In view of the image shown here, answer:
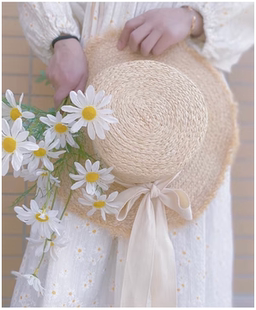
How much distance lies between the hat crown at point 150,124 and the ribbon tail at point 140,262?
0.09 m

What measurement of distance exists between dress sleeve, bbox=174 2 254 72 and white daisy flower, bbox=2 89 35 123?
1.33ft

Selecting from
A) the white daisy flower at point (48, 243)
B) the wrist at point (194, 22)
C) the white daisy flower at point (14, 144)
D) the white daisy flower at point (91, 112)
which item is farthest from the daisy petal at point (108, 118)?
the wrist at point (194, 22)

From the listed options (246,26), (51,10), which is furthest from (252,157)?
(51,10)

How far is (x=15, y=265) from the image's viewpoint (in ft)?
3.62

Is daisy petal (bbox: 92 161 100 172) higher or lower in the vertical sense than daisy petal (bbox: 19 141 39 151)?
lower

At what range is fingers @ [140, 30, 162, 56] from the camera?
0.69m

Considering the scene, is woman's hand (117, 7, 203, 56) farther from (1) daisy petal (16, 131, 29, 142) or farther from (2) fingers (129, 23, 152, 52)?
(1) daisy petal (16, 131, 29, 142)

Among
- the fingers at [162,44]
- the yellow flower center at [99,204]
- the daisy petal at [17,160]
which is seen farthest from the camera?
the fingers at [162,44]

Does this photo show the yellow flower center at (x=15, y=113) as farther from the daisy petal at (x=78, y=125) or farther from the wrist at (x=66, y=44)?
the wrist at (x=66, y=44)

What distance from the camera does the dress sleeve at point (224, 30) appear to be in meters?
0.74

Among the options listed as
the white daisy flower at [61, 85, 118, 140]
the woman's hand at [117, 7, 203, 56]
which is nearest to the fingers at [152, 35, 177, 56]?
the woman's hand at [117, 7, 203, 56]

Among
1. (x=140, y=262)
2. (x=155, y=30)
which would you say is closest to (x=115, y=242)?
(x=140, y=262)

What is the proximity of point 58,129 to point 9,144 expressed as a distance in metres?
0.09

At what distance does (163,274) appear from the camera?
0.63m
